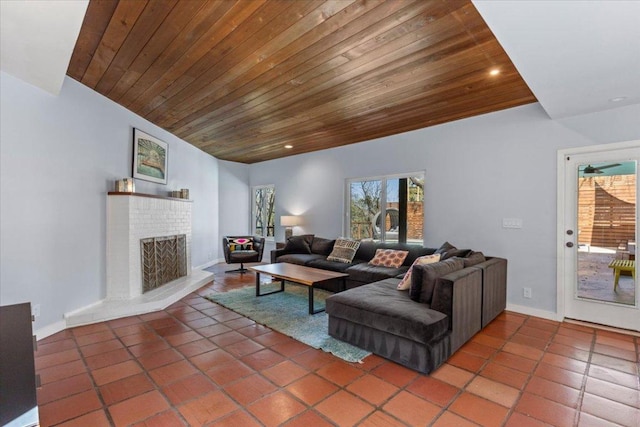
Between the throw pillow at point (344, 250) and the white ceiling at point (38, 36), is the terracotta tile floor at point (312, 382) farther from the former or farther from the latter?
the white ceiling at point (38, 36)

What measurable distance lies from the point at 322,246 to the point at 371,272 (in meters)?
1.63

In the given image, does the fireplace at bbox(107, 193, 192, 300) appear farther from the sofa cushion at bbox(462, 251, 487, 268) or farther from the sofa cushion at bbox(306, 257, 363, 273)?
the sofa cushion at bbox(462, 251, 487, 268)

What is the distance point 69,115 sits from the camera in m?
3.13

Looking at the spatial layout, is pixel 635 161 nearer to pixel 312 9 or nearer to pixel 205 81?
pixel 312 9

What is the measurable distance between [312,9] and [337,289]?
3529 millimetres

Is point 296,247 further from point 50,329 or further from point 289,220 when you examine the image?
point 50,329

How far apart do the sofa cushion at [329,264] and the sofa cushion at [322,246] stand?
42cm

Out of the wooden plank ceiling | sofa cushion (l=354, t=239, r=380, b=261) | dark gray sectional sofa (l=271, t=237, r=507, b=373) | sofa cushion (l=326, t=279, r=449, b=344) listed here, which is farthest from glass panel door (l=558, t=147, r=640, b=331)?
sofa cushion (l=354, t=239, r=380, b=261)

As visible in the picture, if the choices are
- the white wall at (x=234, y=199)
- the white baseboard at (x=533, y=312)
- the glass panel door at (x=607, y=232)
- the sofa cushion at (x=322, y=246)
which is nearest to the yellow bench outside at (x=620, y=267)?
the glass panel door at (x=607, y=232)

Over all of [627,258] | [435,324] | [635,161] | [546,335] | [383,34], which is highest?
[383,34]

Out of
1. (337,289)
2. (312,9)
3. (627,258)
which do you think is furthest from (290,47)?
(627,258)

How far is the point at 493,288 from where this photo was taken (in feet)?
10.7

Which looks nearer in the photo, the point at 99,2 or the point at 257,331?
the point at 99,2

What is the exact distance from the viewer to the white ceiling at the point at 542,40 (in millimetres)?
1596
